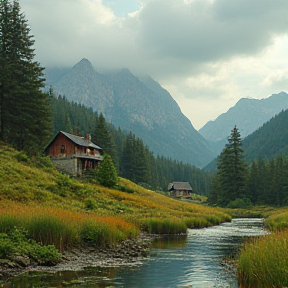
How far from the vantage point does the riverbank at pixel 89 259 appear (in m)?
14.3

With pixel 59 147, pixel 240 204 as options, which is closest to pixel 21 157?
pixel 59 147

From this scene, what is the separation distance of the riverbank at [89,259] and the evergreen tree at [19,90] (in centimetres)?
3861

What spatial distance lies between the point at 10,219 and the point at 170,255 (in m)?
8.72

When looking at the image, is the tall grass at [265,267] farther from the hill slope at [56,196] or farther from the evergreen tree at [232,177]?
the evergreen tree at [232,177]

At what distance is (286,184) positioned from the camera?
298 ft

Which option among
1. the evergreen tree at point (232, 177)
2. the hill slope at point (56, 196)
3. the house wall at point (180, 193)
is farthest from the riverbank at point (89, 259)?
the house wall at point (180, 193)

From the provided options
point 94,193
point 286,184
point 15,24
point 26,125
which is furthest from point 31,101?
point 286,184

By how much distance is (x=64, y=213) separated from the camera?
2153cm

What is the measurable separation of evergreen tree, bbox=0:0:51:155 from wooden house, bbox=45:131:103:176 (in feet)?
39.2

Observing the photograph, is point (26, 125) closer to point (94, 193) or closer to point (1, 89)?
point (1, 89)

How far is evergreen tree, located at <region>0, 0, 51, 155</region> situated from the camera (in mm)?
54969

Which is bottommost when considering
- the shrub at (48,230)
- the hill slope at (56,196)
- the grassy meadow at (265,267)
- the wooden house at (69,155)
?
the grassy meadow at (265,267)

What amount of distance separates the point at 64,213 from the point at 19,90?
38.3 m

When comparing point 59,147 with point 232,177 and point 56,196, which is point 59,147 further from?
point 232,177
